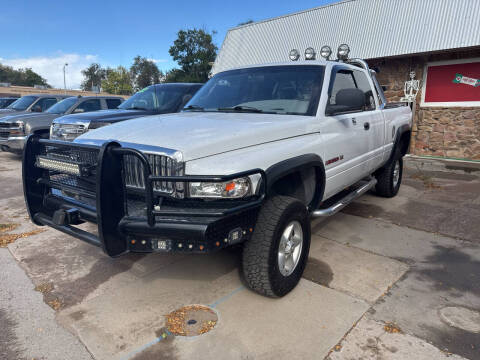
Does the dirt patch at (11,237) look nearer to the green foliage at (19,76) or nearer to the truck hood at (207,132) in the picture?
the truck hood at (207,132)

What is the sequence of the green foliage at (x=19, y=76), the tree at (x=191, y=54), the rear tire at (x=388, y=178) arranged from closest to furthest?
the rear tire at (x=388, y=178)
the tree at (x=191, y=54)
the green foliage at (x=19, y=76)

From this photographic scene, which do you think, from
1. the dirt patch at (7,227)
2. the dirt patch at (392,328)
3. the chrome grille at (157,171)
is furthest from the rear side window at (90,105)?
the dirt patch at (392,328)

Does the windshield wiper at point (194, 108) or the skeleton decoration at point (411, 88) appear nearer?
the windshield wiper at point (194, 108)

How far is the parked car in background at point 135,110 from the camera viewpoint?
621 centimetres

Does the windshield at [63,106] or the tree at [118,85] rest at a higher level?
the tree at [118,85]

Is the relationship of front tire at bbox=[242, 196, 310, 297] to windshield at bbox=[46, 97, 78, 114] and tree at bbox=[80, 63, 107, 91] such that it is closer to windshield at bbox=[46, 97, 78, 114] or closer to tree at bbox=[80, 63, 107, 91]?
windshield at bbox=[46, 97, 78, 114]

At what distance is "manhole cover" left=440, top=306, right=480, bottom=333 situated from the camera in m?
2.53

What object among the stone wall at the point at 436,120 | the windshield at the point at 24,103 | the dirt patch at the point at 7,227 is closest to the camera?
the dirt patch at the point at 7,227

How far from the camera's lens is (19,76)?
76.8 metres

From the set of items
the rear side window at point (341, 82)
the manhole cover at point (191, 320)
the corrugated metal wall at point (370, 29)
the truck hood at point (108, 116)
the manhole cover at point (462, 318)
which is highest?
the corrugated metal wall at point (370, 29)

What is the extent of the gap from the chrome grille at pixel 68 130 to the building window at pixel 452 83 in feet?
29.3

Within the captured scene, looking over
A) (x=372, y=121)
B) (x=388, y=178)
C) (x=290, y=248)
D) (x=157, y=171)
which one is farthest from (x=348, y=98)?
(x=388, y=178)

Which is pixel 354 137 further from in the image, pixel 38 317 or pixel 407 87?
pixel 407 87

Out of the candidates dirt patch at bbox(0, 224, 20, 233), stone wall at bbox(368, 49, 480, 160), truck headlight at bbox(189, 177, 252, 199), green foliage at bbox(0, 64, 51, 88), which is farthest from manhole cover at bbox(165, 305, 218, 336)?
green foliage at bbox(0, 64, 51, 88)
